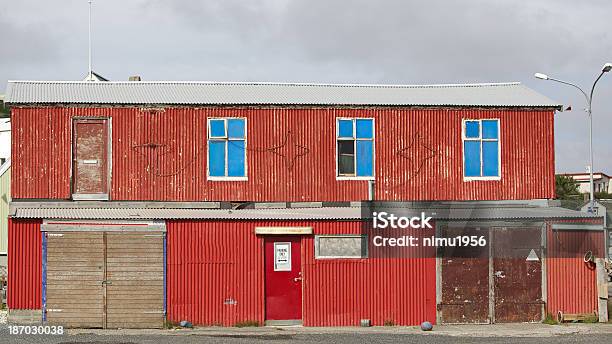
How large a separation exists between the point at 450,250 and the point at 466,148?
3382 mm

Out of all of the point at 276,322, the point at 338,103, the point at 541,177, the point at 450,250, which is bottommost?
the point at 276,322

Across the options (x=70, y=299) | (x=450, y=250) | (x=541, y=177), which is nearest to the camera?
(x=70, y=299)

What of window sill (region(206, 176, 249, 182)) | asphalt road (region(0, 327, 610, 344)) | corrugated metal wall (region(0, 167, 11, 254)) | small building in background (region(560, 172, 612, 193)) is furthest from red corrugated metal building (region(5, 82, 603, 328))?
small building in background (region(560, 172, 612, 193))

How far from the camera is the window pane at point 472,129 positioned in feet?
89.2

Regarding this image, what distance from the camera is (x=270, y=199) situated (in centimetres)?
2620

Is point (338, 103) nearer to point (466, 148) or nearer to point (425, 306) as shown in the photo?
point (466, 148)

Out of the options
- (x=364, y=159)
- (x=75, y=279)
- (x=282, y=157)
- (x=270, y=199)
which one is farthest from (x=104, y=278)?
(x=364, y=159)

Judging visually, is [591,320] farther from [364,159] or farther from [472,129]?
[364,159]

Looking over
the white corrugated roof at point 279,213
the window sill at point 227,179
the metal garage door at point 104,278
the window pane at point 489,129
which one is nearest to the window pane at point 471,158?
the window pane at point 489,129

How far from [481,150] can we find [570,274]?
4496mm

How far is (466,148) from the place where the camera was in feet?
89.0

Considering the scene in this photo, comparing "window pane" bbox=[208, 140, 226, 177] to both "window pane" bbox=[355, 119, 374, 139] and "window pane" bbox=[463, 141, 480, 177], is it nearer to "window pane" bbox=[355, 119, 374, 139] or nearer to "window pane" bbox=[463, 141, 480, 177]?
"window pane" bbox=[355, 119, 374, 139]

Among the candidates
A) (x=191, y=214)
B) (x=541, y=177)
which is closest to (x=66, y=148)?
(x=191, y=214)

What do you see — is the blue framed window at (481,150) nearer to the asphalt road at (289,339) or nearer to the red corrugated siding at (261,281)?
the red corrugated siding at (261,281)
